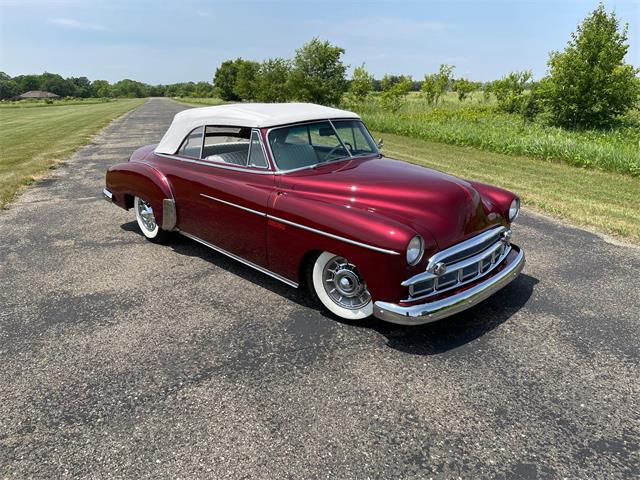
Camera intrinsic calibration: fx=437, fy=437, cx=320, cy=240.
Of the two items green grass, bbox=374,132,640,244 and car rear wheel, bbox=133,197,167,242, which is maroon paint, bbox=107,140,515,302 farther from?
Answer: green grass, bbox=374,132,640,244

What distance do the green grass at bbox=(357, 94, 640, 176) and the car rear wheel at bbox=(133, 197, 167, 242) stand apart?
10791 mm

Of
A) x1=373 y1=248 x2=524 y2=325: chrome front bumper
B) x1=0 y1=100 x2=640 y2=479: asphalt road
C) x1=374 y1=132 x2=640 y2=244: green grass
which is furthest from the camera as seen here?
x1=374 y1=132 x2=640 y2=244: green grass

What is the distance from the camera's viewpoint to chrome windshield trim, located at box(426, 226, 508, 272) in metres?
3.21

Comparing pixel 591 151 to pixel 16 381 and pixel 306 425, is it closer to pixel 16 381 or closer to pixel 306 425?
pixel 306 425

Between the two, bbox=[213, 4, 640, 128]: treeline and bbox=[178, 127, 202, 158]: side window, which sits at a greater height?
bbox=[213, 4, 640, 128]: treeline

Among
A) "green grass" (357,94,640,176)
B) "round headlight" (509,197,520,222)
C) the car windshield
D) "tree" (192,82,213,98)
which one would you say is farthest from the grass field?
"tree" (192,82,213,98)

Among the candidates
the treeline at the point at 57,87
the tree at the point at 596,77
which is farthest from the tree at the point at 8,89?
the tree at the point at 596,77

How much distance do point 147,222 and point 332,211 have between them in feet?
10.8

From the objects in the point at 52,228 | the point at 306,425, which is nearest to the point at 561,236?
the point at 306,425

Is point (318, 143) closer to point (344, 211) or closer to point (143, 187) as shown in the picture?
point (344, 211)

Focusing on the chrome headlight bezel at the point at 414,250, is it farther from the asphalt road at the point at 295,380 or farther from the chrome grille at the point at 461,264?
the asphalt road at the point at 295,380

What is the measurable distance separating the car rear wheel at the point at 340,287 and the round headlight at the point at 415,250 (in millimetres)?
496

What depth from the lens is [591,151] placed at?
11750mm

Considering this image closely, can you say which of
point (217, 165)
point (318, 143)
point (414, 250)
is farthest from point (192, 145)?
point (414, 250)
